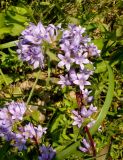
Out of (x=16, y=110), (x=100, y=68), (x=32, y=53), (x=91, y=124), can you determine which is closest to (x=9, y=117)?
(x=16, y=110)

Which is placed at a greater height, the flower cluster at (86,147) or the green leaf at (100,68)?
the green leaf at (100,68)

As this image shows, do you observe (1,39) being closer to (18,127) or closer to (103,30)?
(103,30)

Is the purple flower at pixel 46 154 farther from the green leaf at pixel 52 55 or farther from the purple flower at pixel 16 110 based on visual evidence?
the green leaf at pixel 52 55

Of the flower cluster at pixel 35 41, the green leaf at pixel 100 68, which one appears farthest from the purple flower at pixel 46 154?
the green leaf at pixel 100 68

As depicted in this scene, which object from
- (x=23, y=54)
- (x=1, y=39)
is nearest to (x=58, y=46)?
(x=23, y=54)

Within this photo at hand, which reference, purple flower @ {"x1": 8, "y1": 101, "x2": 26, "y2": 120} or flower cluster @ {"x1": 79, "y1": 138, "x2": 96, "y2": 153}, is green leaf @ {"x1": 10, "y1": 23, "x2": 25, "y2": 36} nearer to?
purple flower @ {"x1": 8, "y1": 101, "x2": 26, "y2": 120}

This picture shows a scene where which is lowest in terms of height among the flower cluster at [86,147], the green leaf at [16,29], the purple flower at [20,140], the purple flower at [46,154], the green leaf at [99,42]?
the flower cluster at [86,147]
